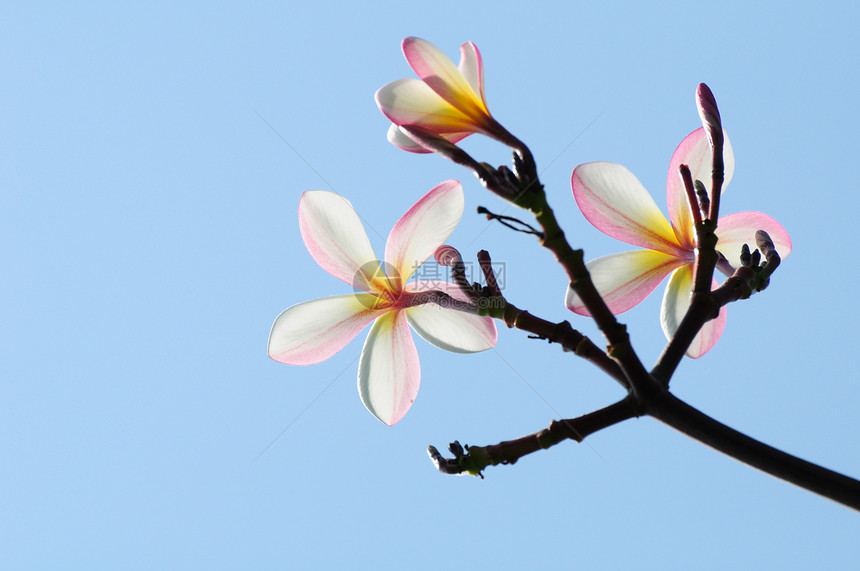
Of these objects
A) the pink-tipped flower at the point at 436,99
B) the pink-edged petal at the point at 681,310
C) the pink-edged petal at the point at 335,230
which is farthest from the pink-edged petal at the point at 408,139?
the pink-edged petal at the point at 681,310

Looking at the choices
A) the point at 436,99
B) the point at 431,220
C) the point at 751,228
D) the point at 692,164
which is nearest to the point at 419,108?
the point at 436,99

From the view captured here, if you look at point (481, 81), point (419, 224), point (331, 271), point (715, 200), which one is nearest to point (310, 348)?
point (331, 271)

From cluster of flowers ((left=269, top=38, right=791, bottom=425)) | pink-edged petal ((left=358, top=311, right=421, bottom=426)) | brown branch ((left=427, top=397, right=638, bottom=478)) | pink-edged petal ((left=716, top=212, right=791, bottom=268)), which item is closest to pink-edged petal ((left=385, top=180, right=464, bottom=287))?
cluster of flowers ((left=269, top=38, right=791, bottom=425))

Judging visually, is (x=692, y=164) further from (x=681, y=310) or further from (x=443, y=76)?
(x=443, y=76)

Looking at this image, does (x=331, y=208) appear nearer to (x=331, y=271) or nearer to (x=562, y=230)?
(x=331, y=271)

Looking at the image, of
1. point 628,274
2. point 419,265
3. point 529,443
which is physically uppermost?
point 419,265

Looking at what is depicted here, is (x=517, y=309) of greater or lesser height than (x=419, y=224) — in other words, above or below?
below

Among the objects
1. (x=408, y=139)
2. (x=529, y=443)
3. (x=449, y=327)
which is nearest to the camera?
(x=529, y=443)
